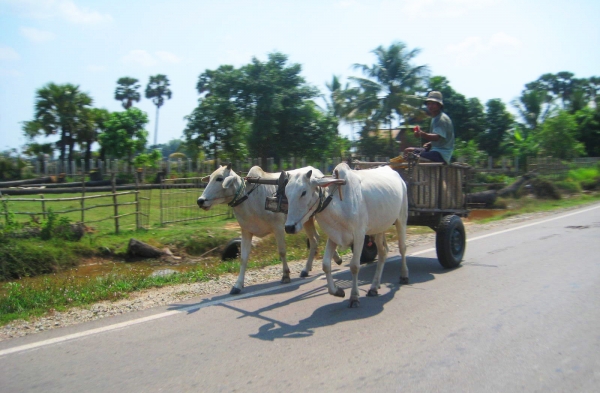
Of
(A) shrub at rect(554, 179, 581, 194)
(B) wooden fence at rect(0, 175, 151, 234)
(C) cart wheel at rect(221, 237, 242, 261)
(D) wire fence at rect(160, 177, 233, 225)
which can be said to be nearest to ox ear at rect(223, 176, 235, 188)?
(C) cart wheel at rect(221, 237, 242, 261)

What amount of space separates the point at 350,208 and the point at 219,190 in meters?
2.35

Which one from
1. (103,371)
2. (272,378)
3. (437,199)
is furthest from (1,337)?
(437,199)

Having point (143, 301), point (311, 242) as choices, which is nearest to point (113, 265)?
point (143, 301)

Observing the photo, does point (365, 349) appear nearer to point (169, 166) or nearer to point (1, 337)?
point (1, 337)

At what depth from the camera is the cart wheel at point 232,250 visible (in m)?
12.1

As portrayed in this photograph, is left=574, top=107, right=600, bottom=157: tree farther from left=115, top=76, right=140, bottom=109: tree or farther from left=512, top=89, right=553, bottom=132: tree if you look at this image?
left=115, top=76, right=140, bottom=109: tree

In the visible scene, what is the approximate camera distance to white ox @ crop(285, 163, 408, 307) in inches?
253

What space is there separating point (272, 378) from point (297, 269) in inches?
197

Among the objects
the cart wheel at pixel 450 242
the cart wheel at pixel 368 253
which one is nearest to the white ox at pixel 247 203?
the cart wheel at pixel 368 253

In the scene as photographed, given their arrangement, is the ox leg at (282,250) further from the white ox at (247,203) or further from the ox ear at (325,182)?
the ox ear at (325,182)

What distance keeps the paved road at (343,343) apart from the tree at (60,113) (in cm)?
3283

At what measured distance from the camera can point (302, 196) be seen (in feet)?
21.0

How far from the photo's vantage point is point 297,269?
9641 millimetres

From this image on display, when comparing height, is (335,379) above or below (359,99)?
below
